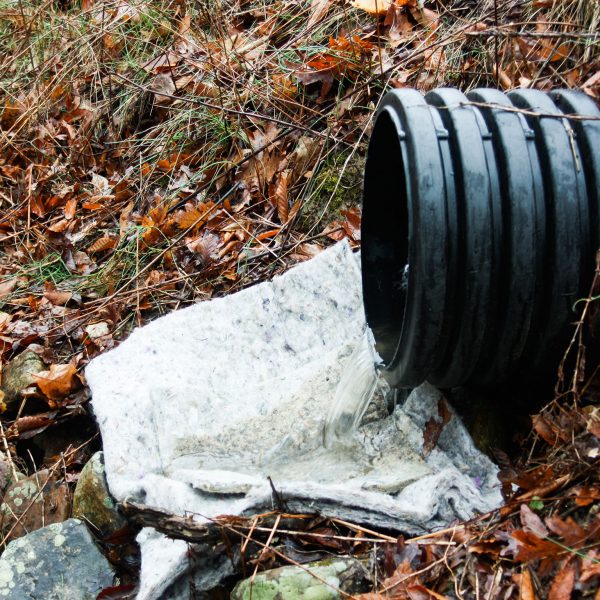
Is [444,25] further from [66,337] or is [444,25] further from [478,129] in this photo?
[66,337]

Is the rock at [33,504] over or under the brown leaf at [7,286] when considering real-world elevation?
under

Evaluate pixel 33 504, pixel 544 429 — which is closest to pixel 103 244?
pixel 33 504

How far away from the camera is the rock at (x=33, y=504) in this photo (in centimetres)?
304

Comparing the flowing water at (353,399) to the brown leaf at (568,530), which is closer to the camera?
the brown leaf at (568,530)

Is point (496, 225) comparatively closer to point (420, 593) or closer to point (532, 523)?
point (532, 523)

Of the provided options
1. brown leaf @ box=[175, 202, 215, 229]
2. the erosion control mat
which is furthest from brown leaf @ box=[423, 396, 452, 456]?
brown leaf @ box=[175, 202, 215, 229]

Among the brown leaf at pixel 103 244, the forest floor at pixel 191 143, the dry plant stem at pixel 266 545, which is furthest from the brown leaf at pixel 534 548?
the brown leaf at pixel 103 244

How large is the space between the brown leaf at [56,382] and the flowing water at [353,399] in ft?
4.46

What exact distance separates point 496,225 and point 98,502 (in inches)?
72.0

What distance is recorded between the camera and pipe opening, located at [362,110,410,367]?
291 centimetres

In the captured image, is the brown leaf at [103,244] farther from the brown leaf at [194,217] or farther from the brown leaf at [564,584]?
the brown leaf at [564,584]

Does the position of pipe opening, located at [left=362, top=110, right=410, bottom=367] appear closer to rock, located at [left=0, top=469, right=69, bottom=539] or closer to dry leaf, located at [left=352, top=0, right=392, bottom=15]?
rock, located at [left=0, top=469, right=69, bottom=539]

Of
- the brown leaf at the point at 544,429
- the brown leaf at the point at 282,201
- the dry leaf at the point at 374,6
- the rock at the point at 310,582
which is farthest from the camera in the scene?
the dry leaf at the point at 374,6

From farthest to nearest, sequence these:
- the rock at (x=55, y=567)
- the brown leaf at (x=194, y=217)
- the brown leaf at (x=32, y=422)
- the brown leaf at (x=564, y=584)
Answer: the brown leaf at (x=194, y=217)
the brown leaf at (x=32, y=422)
the rock at (x=55, y=567)
the brown leaf at (x=564, y=584)
